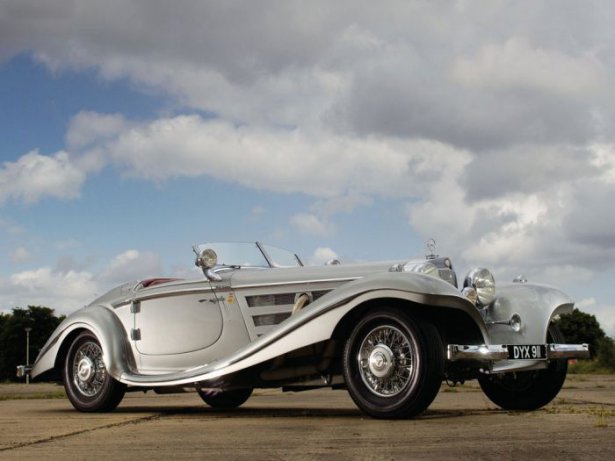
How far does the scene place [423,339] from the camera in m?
7.16

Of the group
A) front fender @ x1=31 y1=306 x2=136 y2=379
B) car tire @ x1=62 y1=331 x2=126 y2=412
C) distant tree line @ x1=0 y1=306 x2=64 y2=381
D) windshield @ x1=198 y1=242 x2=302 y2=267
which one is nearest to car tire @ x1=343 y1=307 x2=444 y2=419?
windshield @ x1=198 y1=242 x2=302 y2=267

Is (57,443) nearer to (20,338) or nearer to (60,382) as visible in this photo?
(60,382)

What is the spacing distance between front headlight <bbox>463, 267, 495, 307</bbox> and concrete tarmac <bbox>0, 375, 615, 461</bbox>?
1095 mm

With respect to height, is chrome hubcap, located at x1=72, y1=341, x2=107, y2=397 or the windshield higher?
the windshield

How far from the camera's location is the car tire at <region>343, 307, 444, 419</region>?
7137mm

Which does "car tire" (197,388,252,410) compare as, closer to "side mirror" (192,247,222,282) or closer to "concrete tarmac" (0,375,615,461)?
"concrete tarmac" (0,375,615,461)

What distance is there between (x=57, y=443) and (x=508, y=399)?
16.1 ft

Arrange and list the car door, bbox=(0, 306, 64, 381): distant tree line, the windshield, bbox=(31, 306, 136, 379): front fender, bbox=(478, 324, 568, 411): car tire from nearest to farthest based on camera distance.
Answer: bbox=(478, 324, 568, 411): car tire → the car door → bbox=(31, 306, 136, 379): front fender → the windshield → bbox=(0, 306, 64, 381): distant tree line

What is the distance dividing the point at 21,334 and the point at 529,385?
70992mm

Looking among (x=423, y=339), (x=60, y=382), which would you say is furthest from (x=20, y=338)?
(x=423, y=339)

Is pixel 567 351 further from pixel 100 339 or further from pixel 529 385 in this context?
pixel 100 339

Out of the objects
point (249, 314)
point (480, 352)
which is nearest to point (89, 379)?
point (249, 314)

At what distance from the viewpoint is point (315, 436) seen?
626 cm

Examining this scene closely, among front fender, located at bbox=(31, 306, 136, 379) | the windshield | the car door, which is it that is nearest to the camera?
the car door
